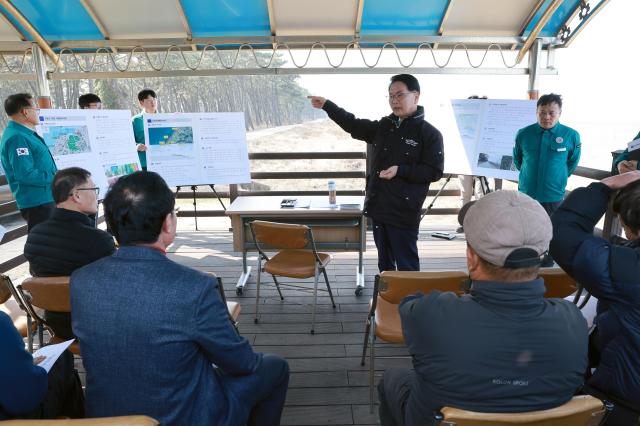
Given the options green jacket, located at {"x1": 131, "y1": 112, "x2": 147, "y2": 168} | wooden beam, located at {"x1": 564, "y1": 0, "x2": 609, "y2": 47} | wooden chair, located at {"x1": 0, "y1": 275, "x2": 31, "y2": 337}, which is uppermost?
wooden beam, located at {"x1": 564, "y1": 0, "x2": 609, "y2": 47}

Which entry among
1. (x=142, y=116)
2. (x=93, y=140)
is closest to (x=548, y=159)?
(x=93, y=140)

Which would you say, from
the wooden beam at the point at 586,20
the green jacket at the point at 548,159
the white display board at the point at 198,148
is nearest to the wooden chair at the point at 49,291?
the white display board at the point at 198,148

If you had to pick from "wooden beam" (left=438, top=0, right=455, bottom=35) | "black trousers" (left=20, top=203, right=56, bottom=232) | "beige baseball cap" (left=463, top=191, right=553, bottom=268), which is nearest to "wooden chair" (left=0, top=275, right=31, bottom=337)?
"black trousers" (left=20, top=203, right=56, bottom=232)

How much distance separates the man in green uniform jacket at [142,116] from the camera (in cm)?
482

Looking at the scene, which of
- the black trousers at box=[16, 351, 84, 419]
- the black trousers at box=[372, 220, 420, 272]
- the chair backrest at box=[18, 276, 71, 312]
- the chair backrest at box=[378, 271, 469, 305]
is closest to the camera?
the black trousers at box=[16, 351, 84, 419]

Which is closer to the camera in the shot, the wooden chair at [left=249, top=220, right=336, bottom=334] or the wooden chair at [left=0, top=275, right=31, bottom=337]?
the wooden chair at [left=0, top=275, right=31, bottom=337]

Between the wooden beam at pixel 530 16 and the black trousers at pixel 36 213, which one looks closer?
the black trousers at pixel 36 213

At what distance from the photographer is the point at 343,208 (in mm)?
3465

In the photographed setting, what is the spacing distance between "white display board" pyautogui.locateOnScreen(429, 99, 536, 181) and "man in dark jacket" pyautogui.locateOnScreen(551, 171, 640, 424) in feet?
11.0

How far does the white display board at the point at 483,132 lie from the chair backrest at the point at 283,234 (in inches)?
109

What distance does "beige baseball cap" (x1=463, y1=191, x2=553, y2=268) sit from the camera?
1019 mm

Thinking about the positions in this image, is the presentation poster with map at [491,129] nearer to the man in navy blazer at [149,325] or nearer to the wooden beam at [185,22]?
the wooden beam at [185,22]

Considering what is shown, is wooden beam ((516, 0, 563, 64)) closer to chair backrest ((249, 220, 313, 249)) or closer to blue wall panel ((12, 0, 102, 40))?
chair backrest ((249, 220, 313, 249))

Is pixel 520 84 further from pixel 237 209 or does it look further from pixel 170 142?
pixel 170 142
